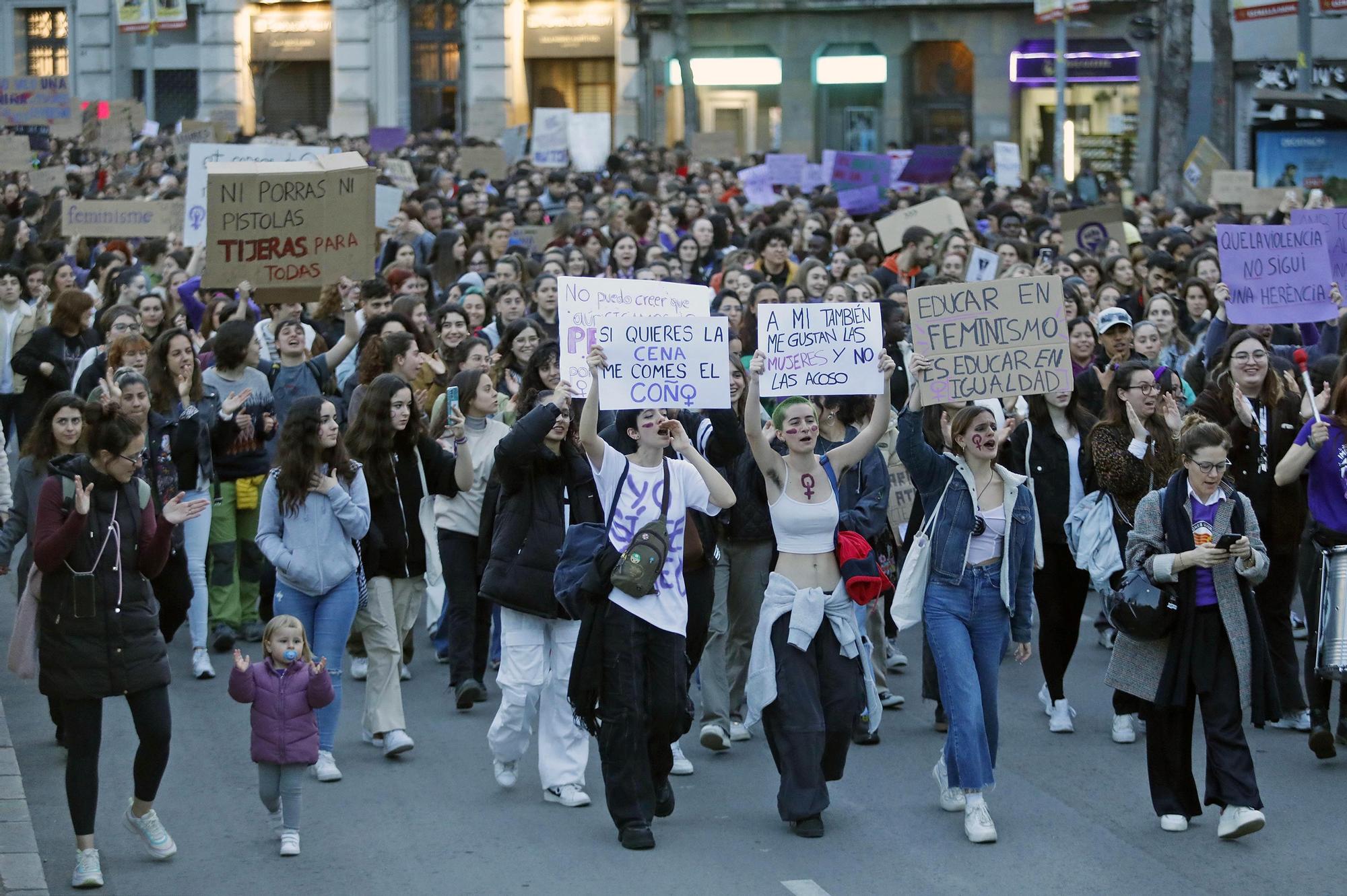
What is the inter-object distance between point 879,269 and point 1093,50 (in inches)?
1133

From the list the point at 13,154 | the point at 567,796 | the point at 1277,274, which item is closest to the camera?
the point at 567,796

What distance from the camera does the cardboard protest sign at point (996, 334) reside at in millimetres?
8633

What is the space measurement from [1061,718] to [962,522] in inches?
70.7

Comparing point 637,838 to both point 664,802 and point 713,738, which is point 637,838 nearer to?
point 664,802

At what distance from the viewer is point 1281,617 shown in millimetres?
9242

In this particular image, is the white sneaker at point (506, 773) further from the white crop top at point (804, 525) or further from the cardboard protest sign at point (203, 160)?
the cardboard protest sign at point (203, 160)

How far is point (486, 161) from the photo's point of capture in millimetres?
28891

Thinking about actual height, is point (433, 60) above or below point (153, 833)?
above

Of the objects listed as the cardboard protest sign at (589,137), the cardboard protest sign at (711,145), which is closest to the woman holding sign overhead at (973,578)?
the cardboard protest sign at (711,145)

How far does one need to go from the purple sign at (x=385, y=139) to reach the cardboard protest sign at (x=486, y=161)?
1000cm

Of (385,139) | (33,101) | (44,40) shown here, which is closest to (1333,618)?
(33,101)

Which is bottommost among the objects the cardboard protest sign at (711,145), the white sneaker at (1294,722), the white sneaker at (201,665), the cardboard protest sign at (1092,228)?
the white sneaker at (1294,722)

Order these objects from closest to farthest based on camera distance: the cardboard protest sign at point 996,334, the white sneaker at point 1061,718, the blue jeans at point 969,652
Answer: the blue jeans at point 969,652
the cardboard protest sign at point 996,334
the white sneaker at point 1061,718

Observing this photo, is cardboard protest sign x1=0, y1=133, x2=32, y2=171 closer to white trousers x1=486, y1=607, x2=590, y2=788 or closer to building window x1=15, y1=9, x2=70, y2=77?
white trousers x1=486, y1=607, x2=590, y2=788
